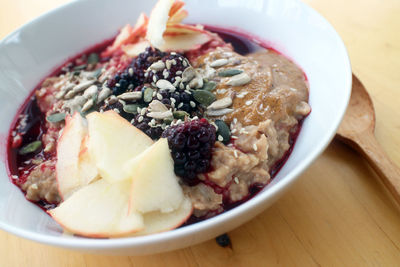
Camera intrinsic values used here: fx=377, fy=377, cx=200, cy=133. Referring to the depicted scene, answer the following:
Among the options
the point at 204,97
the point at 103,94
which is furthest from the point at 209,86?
the point at 103,94

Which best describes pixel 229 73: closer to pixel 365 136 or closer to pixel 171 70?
pixel 171 70

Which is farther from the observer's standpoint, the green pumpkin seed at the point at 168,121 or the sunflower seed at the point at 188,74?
the sunflower seed at the point at 188,74

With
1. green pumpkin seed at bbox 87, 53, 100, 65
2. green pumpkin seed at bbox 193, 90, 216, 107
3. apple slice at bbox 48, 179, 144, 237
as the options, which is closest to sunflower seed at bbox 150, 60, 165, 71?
green pumpkin seed at bbox 193, 90, 216, 107

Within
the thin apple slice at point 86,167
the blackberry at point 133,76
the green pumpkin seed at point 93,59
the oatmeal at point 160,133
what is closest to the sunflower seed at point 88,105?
the oatmeal at point 160,133

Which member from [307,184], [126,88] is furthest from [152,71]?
[307,184]

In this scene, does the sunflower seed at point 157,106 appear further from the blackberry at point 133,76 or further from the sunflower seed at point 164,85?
the blackberry at point 133,76

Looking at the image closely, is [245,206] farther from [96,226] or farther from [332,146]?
[332,146]
